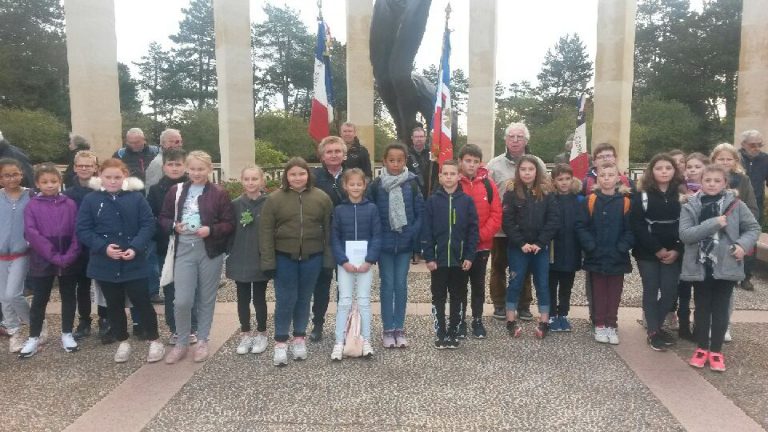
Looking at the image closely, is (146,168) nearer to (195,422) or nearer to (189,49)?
(195,422)

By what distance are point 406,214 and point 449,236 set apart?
1.29 feet

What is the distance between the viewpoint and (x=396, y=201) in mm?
4344

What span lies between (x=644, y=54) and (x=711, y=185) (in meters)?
42.6

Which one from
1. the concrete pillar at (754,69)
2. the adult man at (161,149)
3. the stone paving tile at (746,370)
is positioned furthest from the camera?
the concrete pillar at (754,69)

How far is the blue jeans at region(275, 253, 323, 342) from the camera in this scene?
4203 mm

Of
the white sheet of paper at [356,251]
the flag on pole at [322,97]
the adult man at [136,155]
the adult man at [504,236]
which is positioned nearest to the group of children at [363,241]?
the white sheet of paper at [356,251]

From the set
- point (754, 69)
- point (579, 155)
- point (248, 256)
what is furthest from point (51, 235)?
point (754, 69)

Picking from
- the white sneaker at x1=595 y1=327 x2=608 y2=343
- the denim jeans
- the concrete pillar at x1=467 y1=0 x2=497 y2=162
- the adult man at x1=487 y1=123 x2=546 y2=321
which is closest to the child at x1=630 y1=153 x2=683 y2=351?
the white sneaker at x1=595 y1=327 x2=608 y2=343

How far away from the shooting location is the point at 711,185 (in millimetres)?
4039

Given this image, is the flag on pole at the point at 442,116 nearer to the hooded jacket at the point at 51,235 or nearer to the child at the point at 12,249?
the hooded jacket at the point at 51,235

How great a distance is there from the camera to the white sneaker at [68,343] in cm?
451

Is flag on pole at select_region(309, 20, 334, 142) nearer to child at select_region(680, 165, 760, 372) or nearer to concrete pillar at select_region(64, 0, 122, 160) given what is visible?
child at select_region(680, 165, 760, 372)

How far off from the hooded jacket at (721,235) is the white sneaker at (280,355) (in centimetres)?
309

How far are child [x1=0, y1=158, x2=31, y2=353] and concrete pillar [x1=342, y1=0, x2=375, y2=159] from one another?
39.2 feet
